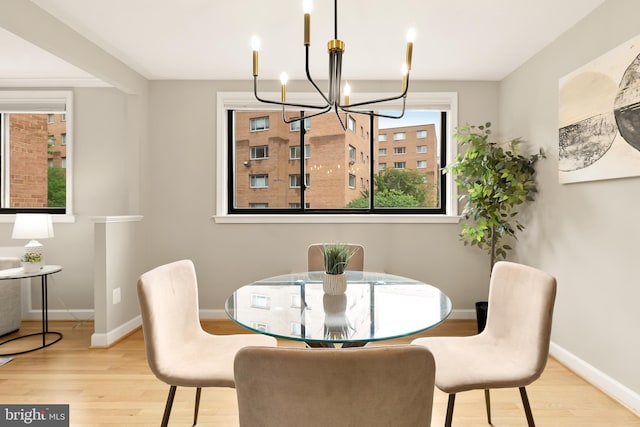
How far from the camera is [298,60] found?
3146 mm

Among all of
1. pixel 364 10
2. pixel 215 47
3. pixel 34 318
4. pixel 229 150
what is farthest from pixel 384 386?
pixel 34 318

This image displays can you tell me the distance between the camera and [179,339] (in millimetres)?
1810

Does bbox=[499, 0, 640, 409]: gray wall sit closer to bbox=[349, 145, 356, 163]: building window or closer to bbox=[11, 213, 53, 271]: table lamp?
bbox=[349, 145, 356, 163]: building window

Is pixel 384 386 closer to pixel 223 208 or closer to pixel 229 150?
pixel 223 208

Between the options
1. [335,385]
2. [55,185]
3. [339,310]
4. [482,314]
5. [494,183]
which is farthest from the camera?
[55,185]

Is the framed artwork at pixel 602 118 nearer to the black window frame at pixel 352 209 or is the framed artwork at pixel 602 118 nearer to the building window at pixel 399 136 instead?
the black window frame at pixel 352 209

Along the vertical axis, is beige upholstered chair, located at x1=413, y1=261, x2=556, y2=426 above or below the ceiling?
below

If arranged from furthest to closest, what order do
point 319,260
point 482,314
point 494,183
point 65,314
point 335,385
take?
point 65,314, point 482,314, point 494,183, point 319,260, point 335,385

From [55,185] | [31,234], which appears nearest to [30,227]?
[31,234]

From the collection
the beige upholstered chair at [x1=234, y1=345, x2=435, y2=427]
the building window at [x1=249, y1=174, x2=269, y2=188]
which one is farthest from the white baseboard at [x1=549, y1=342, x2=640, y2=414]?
the building window at [x1=249, y1=174, x2=269, y2=188]

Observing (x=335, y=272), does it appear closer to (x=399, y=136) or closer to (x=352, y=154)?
(x=352, y=154)

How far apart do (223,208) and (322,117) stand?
4.47ft

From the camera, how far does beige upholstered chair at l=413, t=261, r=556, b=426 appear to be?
1500 mm

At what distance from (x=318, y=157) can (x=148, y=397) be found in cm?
253
